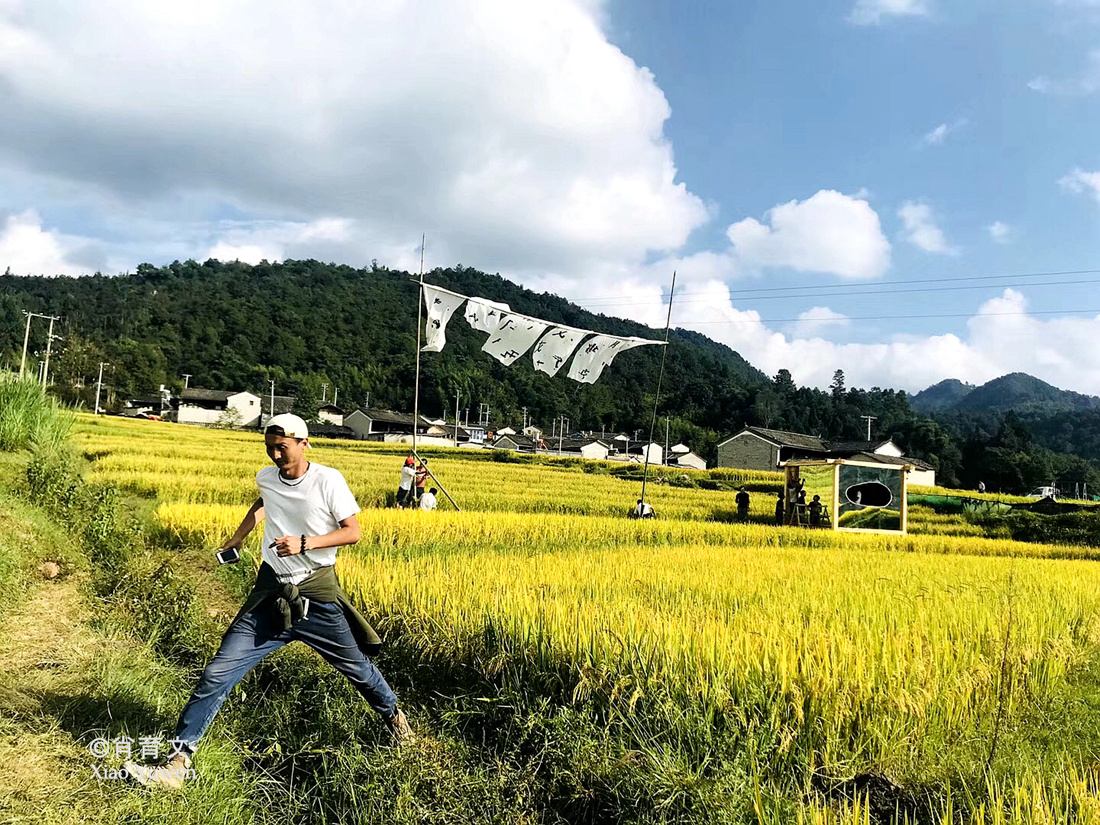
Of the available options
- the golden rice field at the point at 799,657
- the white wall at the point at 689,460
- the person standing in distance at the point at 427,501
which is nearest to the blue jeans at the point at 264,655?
the golden rice field at the point at 799,657

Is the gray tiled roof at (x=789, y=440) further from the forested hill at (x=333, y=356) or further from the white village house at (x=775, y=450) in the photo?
the forested hill at (x=333, y=356)

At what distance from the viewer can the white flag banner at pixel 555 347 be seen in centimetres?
1303

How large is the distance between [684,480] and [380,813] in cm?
2747

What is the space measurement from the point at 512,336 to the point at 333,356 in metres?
89.7

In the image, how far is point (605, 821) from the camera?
8.77 feet

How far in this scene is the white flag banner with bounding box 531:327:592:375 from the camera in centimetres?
1303

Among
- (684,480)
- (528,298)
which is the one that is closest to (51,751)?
(684,480)

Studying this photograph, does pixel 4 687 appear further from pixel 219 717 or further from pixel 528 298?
pixel 528 298

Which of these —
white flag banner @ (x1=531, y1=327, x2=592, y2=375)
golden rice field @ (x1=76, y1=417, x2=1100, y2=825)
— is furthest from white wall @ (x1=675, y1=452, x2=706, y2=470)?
golden rice field @ (x1=76, y1=417, x2=1100, y2=825)

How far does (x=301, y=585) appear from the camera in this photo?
3045 millimetres

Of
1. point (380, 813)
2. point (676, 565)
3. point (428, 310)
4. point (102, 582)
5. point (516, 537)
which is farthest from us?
point (428, 310)

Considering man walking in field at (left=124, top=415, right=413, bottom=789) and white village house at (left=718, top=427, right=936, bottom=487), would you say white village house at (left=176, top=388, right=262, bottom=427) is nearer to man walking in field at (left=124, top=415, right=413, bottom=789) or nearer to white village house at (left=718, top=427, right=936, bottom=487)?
white village house at (left=718, top=427, right=936, bottom=487)

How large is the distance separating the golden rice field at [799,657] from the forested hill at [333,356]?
56745 mm

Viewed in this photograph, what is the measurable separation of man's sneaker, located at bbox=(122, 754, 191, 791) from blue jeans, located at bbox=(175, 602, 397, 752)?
8cm
